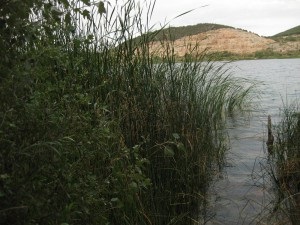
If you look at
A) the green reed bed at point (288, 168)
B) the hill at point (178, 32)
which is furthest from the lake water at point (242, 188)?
the hill at point (178, 32)

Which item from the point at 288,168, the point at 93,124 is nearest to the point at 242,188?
the point at 288,168

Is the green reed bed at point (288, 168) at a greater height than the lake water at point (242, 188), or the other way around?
the green reed bed at point (288, 168)

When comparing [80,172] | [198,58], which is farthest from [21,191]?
[198,58]

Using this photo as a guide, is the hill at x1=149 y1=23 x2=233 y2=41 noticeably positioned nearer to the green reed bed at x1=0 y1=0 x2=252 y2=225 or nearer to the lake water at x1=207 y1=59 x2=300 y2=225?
the green reed bed at x1=0 y1=0 x2=252 y2=225

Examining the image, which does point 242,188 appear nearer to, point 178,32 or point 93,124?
point 178,32

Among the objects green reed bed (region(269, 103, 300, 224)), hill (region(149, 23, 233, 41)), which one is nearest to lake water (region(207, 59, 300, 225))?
green reed bed (region(269, 103, 300, 224))

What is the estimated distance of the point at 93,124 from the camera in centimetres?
286

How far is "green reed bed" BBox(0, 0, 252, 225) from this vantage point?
1.65 m

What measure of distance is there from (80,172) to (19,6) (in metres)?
1.07

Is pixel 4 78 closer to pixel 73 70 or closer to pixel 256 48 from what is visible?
pixel 73 70

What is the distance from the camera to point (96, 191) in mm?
2221

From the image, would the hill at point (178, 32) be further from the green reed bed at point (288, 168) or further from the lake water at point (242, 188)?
the lake water at point (242, 188)

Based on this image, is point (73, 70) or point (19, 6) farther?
point (73, 70)

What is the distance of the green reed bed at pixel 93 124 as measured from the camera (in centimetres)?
165
